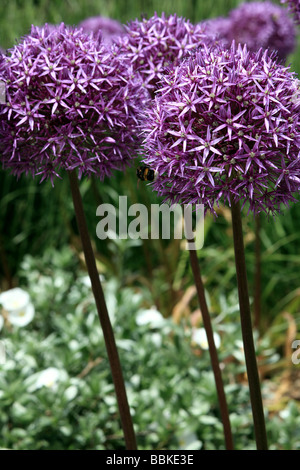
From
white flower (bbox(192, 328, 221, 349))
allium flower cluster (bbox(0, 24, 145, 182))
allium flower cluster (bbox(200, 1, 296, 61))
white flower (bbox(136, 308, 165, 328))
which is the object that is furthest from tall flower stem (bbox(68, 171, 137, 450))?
allium flower cluster (bbox(200, 1, 296, 61))

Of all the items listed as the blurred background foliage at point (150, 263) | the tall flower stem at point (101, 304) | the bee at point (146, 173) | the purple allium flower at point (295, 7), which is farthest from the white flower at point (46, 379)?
the purple allium flower at point (295, 7)

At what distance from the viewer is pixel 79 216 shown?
7.70 ft

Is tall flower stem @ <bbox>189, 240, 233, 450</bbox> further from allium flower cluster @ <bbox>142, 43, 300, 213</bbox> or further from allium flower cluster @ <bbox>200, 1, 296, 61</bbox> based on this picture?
allium flower cluster @ <bbox>200, 1, 296, 61</bbox>

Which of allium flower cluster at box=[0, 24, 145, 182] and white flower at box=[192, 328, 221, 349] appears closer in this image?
allium flower cluster at box=[0, 24, 145, 182]

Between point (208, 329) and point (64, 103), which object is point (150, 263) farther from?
point (64, 103)

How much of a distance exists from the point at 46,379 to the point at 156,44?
6.56ft

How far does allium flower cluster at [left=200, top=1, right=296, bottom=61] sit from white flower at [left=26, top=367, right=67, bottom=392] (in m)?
2.73

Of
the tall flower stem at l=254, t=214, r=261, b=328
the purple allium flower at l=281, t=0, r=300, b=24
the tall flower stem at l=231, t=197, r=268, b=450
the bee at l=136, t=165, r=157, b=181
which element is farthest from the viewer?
the tall flower stem at l=254, t=214, r=261, b=328

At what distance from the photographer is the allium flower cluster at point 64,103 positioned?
2.16 meters

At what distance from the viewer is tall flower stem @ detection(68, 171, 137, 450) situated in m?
2.34

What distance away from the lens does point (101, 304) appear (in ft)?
7.78

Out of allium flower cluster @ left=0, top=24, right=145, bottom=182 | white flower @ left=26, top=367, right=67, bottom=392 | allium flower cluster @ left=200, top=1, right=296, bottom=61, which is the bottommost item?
white flower @ left=26, top=367, right=67, bottom=392

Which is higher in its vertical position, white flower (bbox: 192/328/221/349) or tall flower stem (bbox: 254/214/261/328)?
tall flower stem (bbox: 254/214/261/328)
